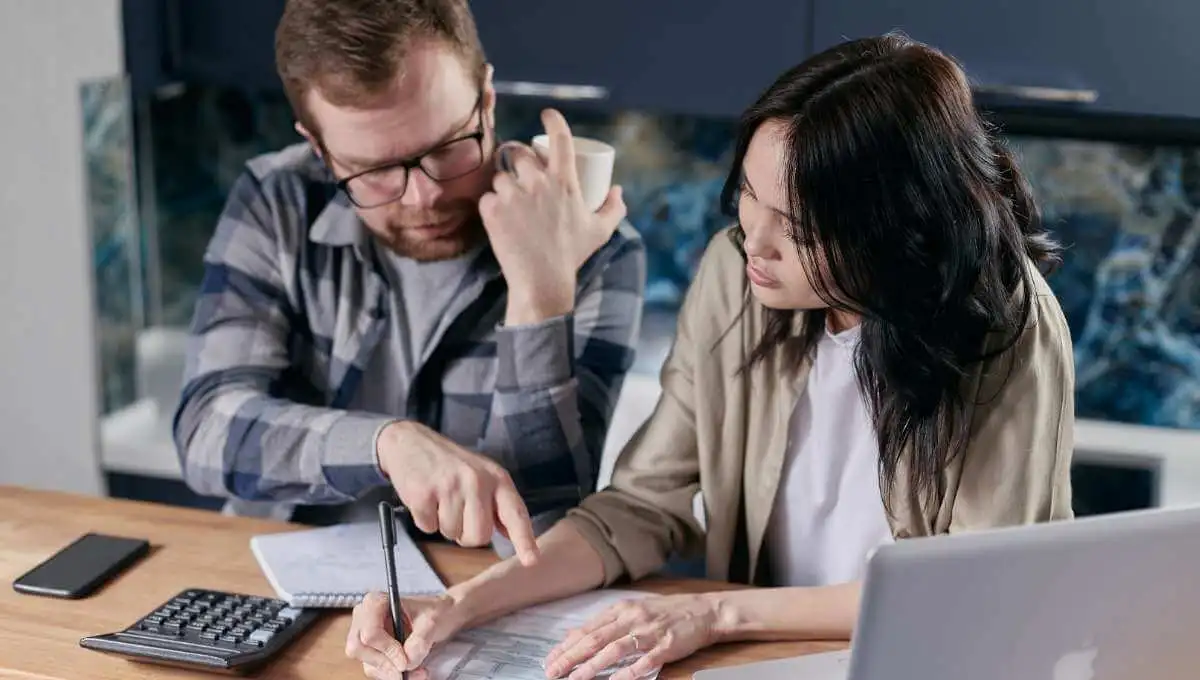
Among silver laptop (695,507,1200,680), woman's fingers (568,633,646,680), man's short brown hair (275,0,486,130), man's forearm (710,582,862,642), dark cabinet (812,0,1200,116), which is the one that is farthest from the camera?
dark cabinet (812,0,1200,116)

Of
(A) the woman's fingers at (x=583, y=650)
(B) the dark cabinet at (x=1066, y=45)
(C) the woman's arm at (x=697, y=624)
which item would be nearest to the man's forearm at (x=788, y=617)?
(C) the woman's arm at (x=697, y=624)

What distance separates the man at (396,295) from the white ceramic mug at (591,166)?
0.02 m

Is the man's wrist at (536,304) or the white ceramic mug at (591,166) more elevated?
the white ceramic mug at (591,166)

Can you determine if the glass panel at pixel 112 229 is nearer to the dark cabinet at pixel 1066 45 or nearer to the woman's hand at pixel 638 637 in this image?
the dark cabinet at pixel 1066 45

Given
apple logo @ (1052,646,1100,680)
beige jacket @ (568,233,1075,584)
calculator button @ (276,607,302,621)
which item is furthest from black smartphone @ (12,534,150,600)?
apple logo @ (1052,646,1100,680)

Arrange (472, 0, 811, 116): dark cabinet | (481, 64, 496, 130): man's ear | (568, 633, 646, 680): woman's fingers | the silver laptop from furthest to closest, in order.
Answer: (472, 0, 811, 116): dark cabinet → (481, 64, 496, 130): man's ear → (568, 633, 646, 680): woman's fingers → the silver laptop

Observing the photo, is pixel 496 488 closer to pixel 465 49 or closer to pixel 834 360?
pixel 834 360

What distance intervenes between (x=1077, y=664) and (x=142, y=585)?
0.89m

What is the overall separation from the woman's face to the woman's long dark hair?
0.04 ft

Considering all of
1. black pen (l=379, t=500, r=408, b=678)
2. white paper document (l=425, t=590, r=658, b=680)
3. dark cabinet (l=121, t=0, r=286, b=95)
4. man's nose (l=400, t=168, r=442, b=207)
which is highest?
dark cabinet (l=121, t=0, r=286, b=95)

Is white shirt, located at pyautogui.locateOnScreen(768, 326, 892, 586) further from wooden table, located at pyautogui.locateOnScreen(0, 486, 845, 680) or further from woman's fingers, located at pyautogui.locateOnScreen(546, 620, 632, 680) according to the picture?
woman's fingers, located at pyautogui.locateOnScreen(546, 620, 632, 680)

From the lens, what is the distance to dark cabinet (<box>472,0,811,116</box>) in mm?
2227

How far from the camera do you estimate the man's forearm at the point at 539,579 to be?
130 cm

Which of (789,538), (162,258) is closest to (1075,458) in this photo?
(789,538)
